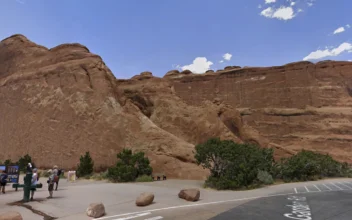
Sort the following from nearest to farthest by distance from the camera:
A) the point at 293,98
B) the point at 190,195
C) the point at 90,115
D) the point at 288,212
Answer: the point at 288,212
the point at 190,195
the point at 90,115
the point at 293,98

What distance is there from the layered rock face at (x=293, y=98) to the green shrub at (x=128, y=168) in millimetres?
42642

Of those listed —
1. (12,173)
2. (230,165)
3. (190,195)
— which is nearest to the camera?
(190,195)

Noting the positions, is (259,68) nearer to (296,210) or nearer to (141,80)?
(141,80)

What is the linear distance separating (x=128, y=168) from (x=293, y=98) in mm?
60707

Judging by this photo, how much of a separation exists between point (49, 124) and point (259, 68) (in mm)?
62625

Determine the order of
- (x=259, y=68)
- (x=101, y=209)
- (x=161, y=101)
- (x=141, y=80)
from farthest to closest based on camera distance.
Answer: (x=259, y=68)
(x=141, y=80)
(x=161, y=101)
(x=101, y=209)

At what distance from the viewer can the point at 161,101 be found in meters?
37.3

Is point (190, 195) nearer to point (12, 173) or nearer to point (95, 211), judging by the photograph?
point (95, 211)

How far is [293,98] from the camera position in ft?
233

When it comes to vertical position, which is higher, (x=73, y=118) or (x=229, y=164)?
(x=73, y=118)

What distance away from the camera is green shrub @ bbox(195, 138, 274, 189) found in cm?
1808

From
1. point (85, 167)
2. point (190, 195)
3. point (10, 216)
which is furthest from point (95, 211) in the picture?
point (85, 167)

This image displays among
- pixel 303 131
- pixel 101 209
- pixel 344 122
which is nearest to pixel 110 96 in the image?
pixel 101 209

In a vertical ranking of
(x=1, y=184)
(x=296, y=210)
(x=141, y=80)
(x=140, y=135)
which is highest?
(x=141, y=80)
